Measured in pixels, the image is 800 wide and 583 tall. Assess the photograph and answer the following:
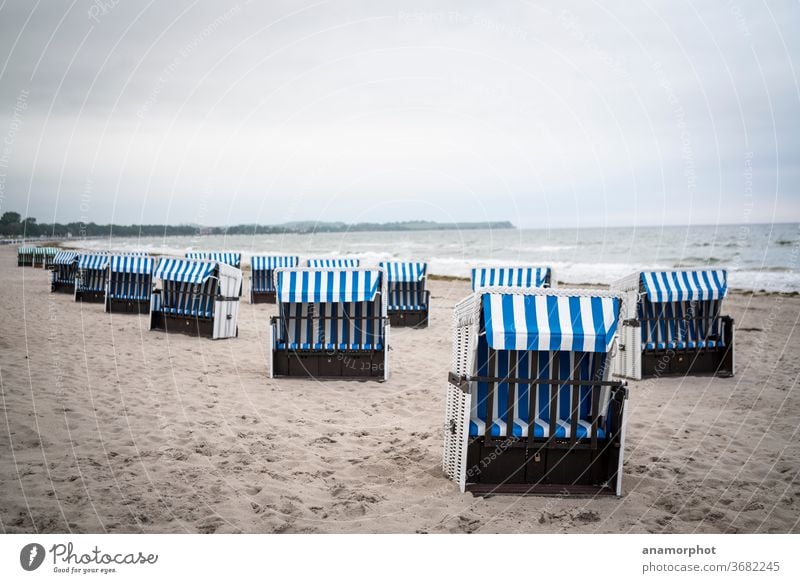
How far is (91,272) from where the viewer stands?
57.5 ft

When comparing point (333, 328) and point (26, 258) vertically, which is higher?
point (26, 258)

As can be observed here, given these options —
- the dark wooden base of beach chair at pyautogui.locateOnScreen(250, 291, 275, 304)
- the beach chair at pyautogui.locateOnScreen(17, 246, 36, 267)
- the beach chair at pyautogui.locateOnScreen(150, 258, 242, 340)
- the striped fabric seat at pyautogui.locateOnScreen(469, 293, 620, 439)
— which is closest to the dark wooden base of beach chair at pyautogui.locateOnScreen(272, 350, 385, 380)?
the beach chair at pyautogui.locateOnScreen(150, 258, 242, 340)

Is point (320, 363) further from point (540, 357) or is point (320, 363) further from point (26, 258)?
point (26, 258)

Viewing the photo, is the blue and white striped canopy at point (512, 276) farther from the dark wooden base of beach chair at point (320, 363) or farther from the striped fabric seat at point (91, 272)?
the striped fabric seat at point (91, 272)

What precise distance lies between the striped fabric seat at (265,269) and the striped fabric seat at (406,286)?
5651mm

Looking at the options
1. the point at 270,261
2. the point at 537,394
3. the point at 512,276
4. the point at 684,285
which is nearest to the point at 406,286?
the point at 512,276

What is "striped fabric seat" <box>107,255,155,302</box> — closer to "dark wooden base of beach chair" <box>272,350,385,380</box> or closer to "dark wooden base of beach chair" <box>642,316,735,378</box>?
"dark wooden base of beach chair" <box>272,350,385,380</box>

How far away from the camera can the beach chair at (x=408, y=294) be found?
15148 millimetres

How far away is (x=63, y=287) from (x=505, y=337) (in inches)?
835

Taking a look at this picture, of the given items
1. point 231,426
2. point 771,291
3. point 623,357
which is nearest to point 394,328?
point 623,357

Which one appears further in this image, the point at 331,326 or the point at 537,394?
the point at 331,326

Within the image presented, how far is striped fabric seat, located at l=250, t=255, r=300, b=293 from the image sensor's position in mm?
19625

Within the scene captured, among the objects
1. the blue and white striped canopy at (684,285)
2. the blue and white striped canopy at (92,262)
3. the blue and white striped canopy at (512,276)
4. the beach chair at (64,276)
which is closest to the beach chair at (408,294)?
the blue and white striped canopy at (512,276)
